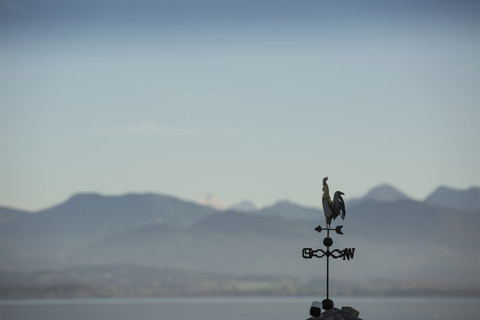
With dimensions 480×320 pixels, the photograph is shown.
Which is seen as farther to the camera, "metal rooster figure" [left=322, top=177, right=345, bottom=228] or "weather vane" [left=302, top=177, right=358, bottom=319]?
Result: "metal rooster figure" [left=322, top=177, right=345, bottom=228]

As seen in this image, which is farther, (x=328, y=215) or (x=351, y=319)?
(x=328, y=215)

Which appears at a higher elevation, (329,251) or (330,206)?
(330,206)

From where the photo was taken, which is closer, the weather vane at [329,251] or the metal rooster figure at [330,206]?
the weather vane at [329,251]

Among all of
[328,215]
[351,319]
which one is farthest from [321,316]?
[328,215]

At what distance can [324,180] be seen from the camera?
2014 centimetres

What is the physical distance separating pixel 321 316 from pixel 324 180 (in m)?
3.19

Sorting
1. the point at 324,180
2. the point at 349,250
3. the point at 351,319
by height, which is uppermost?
the point at 324,180

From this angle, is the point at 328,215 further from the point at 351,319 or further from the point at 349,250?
the point at 351,319

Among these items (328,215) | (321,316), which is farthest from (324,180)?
(321,316)

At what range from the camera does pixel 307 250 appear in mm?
20719

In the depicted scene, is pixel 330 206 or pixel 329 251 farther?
pixel 330 206

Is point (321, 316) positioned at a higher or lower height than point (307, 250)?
lower

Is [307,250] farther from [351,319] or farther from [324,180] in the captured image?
[351,319]

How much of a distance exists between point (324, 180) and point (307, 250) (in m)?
1.73
